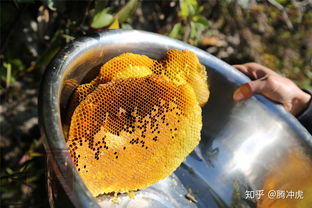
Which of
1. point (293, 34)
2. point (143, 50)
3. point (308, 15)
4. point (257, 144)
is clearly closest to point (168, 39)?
point (143, 50)

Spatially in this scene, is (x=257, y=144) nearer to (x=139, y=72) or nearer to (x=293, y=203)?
(x=293, y=203)

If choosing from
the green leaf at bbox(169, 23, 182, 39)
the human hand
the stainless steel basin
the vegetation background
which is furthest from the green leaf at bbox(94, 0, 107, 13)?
the human hand

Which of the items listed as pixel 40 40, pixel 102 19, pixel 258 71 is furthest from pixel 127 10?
pixel 258 71

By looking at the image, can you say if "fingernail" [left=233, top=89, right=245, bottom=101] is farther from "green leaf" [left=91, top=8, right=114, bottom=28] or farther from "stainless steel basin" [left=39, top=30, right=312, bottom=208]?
"green leaf" [left=91, top=8, right=114, bottom=28]

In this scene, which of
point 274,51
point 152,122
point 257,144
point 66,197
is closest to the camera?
point 66,197

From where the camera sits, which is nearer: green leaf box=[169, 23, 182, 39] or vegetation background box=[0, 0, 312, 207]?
vegetation background box=[0, 0, 312, 207]

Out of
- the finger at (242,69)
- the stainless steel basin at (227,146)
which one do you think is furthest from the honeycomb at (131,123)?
the finger at (242,69)

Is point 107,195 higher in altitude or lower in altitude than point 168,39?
lower
